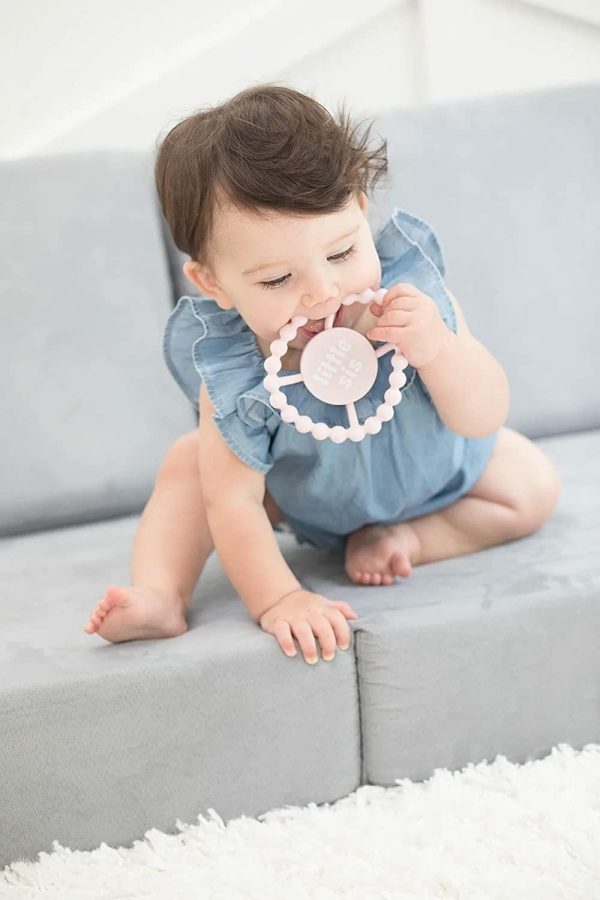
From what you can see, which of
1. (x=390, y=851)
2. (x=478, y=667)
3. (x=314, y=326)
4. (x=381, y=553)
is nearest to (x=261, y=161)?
(x=314, y=326)

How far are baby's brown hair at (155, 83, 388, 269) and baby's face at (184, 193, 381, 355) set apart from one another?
0.05 feet

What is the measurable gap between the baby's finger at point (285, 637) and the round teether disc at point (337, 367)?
0.84 feet

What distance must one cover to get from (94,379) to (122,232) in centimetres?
24

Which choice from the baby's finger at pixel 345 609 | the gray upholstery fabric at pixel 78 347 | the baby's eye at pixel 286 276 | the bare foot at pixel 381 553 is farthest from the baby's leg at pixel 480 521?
the gray upholstery fabric at pixel 78 347

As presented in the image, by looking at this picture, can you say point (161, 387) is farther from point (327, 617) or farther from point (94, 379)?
point (327, 617)

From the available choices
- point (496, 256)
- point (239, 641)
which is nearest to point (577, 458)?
point (496, 256)

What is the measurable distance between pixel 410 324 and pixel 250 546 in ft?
1.02

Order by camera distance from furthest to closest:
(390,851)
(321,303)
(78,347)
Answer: (78,347), (321,303), (390,851)

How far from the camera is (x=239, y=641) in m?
1.17

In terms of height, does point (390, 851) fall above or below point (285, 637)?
below

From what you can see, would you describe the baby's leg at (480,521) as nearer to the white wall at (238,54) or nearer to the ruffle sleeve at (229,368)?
the ruffle sleeve at (229,368)

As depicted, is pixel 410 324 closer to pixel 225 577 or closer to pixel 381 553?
pixel 381 553

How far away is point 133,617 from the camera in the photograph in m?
1.18

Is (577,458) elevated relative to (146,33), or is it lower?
lower
